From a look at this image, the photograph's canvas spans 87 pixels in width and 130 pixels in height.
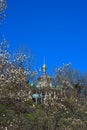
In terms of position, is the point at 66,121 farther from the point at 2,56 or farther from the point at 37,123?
the point at 2,56

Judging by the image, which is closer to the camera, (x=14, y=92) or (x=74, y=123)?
(x=14, y=92)

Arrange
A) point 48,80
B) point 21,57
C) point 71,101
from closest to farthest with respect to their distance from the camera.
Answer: point 21,57
point 48,80
point 71,101

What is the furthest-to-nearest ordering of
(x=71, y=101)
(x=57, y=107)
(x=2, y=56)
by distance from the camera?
(x=71, y=101), (x=57, y=107), (x=2, y=56)

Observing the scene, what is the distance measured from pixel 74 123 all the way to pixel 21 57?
6380 millimetres

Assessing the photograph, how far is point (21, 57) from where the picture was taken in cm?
1407

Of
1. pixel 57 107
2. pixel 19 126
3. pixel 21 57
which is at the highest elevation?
pixel 21 57

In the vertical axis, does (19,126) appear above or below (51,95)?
below

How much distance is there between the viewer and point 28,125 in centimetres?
1534

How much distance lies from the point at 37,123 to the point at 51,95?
280cm

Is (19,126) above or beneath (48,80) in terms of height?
beneath

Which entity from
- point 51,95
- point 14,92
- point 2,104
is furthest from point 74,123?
point 14,92

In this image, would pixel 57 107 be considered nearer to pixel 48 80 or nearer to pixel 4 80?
pixel 48 80

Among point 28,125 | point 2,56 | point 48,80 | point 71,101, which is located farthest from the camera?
point 71,101

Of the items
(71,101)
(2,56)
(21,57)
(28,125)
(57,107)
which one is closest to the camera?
(2,56)
